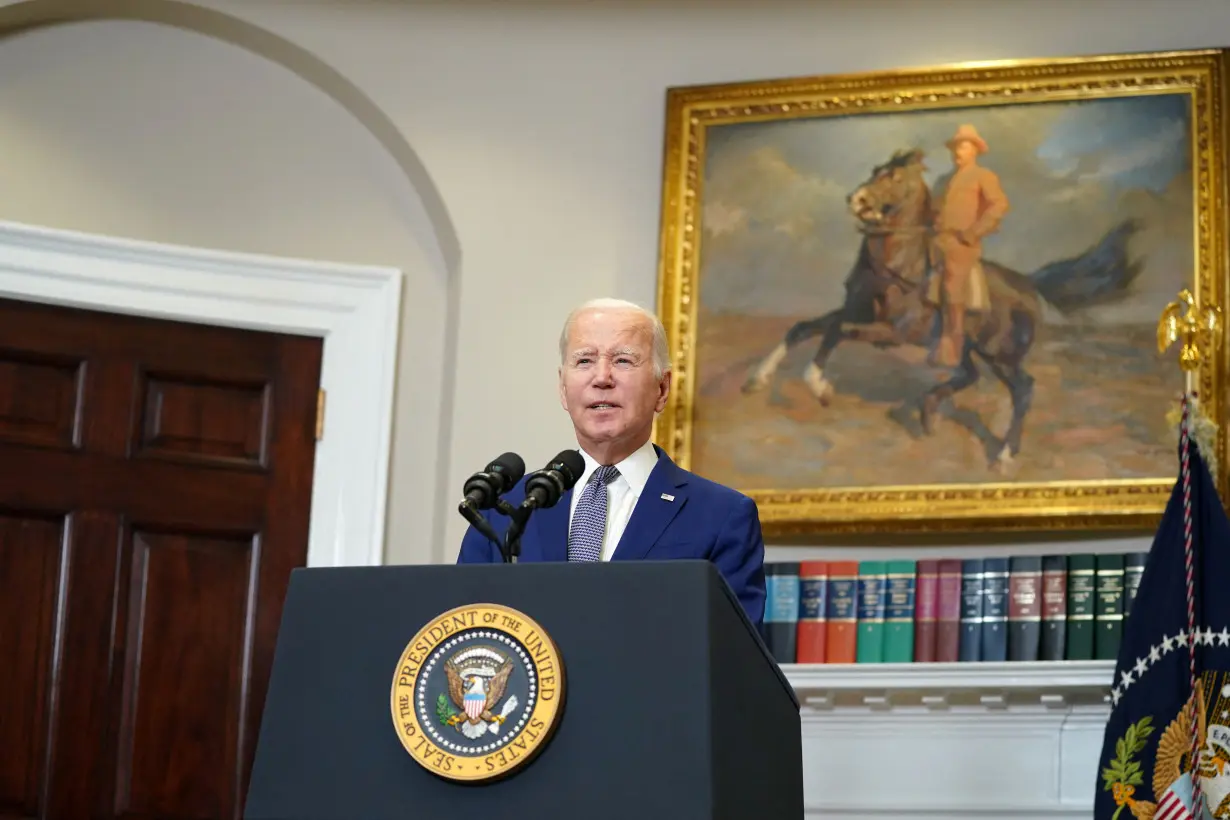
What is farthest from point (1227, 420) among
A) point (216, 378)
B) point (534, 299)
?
point (216, 378)

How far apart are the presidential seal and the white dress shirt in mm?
718

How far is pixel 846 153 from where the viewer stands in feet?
15.6

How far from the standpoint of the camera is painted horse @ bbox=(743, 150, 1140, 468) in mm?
4461

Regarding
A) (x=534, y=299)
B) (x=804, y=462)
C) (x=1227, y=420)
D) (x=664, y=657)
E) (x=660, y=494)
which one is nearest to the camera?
(x=664, y=657)

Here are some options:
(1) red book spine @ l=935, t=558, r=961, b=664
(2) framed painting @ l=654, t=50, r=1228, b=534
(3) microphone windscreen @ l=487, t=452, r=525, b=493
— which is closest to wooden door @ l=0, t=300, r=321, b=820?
(2) framed painting @ l=654, t=50, r=1228, b=534

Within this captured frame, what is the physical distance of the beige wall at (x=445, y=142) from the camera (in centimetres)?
476

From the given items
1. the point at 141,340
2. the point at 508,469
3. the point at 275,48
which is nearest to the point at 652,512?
the point at 508,469

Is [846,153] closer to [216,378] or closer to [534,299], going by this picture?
[534,299]

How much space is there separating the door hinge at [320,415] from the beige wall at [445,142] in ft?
0.69

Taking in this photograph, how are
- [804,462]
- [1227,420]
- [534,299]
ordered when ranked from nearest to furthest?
[1227,420]
[804,462]
[534,299]

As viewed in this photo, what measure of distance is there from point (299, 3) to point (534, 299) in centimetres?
108

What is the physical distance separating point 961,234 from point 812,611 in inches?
43.0

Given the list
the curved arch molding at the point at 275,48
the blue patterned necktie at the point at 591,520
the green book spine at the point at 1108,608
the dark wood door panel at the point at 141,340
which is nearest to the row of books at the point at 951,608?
the green book spine at the point at 1108,608

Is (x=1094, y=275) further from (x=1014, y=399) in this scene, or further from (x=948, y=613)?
(x=948, y=613)
